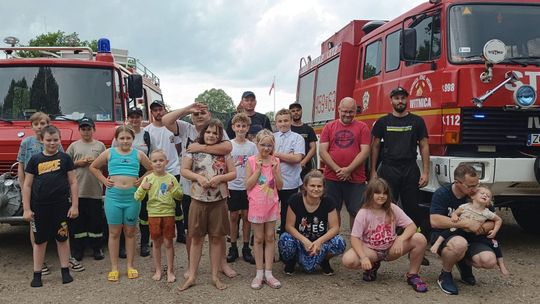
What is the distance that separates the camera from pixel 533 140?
516 centimetres

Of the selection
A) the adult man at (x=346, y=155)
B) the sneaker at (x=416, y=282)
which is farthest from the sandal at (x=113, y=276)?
the sneaker at (x=416, y=282)

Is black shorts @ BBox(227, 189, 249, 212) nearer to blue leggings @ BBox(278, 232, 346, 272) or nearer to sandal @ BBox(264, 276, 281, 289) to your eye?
blue leggings @ BBox(278, 232, 346, 272)

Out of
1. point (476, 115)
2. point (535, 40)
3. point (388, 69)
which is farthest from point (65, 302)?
point (535, 40)

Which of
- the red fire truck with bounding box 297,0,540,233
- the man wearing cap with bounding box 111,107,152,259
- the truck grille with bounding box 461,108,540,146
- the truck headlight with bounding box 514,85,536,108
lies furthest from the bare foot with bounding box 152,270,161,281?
the truck headlight with bounding box 514,85,536,108

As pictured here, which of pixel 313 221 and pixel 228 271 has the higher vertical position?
pixel 313 221

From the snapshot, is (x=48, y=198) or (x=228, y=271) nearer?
(x=48, y=198)

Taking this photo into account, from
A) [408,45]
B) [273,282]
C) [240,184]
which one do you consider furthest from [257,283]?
[408,45]

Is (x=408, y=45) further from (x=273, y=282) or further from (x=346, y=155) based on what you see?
(x=273, y=282)

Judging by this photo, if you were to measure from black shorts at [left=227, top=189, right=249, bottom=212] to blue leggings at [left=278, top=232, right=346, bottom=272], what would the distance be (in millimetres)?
641

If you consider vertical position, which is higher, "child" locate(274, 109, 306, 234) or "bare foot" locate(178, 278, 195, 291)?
"child" locate(274, 109, 306, 234)

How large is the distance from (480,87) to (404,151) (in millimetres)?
987

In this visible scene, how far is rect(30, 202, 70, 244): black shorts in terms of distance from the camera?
4.66 metres

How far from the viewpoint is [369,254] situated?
177 inches

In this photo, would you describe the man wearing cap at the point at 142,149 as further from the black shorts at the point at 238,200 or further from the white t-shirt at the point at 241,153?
the white t-shirt at the point at 241,153
